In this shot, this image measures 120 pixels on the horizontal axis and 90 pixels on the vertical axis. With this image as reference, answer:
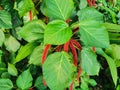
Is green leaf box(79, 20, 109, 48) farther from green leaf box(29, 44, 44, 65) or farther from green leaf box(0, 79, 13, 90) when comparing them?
green leaf box(0, 79, 13, 90)

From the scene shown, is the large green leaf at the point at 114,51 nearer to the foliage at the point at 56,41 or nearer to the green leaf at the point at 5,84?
the foliage at the point at 56,41

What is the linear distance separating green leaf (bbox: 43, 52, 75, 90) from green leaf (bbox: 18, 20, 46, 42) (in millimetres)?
100

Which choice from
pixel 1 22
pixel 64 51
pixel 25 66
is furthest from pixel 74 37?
pixel 25 66

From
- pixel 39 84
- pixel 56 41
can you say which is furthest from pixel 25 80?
pixel 56 41

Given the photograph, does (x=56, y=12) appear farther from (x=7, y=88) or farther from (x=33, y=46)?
(x=7, y=88)

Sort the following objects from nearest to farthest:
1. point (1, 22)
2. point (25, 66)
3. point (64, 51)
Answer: point (64, 51) → point (1, 22) → point (25, 66)

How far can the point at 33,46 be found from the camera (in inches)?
42.4

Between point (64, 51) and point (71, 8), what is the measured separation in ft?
0.46

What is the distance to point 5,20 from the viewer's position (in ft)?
3.52

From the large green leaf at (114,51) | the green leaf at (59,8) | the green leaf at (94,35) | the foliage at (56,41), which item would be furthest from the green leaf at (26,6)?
the large green leaf at (114,51)

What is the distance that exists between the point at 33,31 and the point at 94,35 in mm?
233

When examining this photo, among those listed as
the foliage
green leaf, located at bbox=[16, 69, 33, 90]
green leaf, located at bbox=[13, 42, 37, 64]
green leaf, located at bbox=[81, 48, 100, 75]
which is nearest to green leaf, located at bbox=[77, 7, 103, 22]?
the foliage

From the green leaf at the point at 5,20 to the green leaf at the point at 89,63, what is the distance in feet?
0.97

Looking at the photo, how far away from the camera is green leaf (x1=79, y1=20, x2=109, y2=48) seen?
2.81ft
